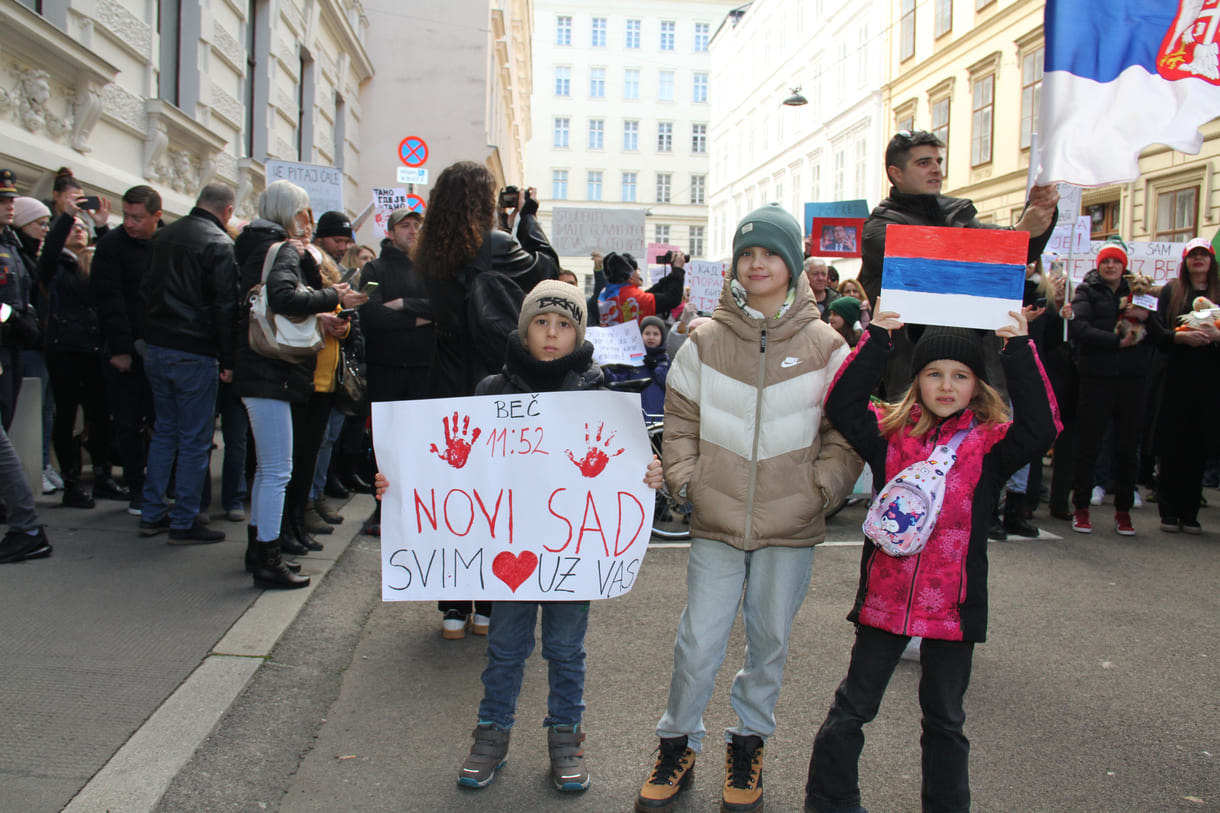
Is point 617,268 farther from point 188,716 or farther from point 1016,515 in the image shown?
point 188,716

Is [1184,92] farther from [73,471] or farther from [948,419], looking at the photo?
[73,471]

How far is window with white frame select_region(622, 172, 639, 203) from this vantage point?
6956 centimetres

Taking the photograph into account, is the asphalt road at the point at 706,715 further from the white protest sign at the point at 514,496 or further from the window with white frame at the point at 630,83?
the window with white frame at the point at 630,83

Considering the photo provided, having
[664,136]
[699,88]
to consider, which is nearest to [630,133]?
[664,136]

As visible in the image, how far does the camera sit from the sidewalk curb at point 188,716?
8.81 feet

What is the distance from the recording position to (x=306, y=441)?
514cm

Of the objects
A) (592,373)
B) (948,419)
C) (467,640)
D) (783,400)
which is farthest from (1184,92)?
(467,640)

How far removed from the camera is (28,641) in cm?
370

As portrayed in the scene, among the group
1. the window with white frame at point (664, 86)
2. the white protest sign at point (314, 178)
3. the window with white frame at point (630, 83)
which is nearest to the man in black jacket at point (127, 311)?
the white protest sign at point (314, 178)

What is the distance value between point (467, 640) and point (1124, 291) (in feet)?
19.3

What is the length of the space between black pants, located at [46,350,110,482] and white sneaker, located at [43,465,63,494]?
291 millimetres

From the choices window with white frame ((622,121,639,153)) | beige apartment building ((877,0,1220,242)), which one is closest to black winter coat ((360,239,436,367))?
beige apartment building ((877,0,1220,242))

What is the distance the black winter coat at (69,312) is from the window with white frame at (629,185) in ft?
212

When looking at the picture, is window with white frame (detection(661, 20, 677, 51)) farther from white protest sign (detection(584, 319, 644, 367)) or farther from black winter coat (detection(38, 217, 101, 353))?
black winter coat (detection(38, 217, 101, 353))
